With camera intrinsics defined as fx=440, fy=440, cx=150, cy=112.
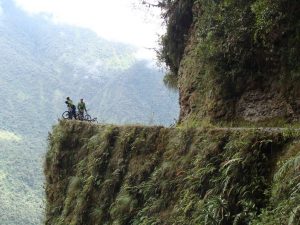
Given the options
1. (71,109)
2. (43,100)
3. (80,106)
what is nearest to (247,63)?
(71,109)

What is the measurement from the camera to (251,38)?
11766 millimetres

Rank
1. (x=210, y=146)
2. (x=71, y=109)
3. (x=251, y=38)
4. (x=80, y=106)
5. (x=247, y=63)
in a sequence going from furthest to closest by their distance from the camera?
(x=80, y=106) → (x=71, y=109) → (x=247, y=63) → (x=251, y=38) → (x=210, y=146)

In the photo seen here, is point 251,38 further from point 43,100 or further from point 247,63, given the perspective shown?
point 43,100

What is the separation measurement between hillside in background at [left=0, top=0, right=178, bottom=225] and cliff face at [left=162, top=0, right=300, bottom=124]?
213 feet

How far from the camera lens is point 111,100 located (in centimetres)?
14725

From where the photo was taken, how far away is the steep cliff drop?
678 cm

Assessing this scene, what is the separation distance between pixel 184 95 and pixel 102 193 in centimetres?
583

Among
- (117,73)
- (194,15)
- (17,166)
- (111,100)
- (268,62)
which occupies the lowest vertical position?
(268,62)

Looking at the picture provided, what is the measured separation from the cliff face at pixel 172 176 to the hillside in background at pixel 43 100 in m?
61.8

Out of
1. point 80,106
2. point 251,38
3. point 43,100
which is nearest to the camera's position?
point 251,38

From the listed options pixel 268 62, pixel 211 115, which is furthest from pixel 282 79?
pixel 211 115

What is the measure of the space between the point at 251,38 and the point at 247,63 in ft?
2.62

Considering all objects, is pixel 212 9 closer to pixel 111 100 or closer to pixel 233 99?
pixel 233 99

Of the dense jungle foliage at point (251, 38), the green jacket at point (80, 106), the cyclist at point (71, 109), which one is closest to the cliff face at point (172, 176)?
the dense jungle foliage at point (251, 38)
